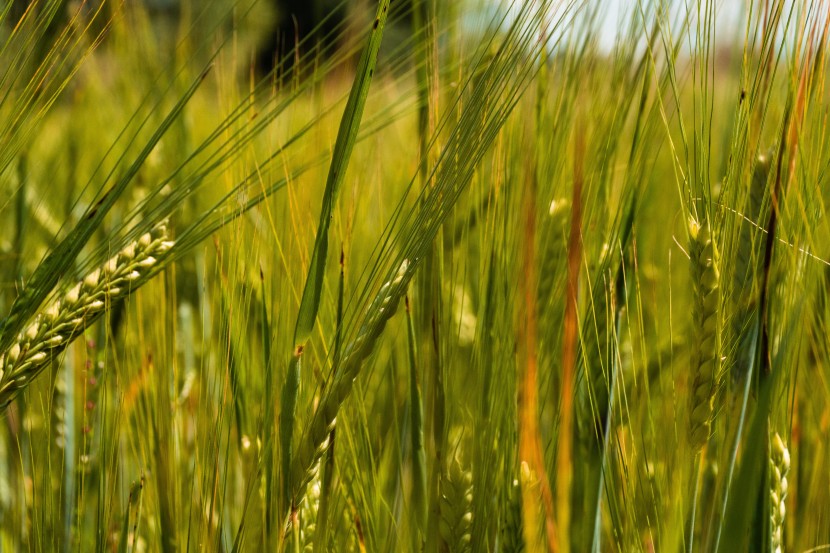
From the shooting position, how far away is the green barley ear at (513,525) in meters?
0.49

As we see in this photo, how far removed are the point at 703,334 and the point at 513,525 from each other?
0.17 metres

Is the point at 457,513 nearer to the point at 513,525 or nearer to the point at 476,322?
the point at 513,525

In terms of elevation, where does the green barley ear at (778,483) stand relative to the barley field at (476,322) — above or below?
below

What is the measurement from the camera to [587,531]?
1.77 ft

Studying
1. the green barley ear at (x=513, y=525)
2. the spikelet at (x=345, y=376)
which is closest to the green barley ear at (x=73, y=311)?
the spikelet at (x=345, y=376)

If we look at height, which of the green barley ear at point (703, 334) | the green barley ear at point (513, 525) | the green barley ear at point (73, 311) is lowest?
the green barley ear at point (513, 525)

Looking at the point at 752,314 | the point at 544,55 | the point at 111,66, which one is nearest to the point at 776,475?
the point at 752,314

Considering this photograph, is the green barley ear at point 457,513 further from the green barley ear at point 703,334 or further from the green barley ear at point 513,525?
the green barley ear at point 703,334

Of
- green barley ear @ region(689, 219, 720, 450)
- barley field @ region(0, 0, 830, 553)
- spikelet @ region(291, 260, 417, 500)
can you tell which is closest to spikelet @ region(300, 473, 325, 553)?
barley field @ region(0, 0, 830, 553)

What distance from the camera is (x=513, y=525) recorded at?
1.61ft

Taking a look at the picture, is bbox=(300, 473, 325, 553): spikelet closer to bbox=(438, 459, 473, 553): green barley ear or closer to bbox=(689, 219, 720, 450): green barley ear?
bbox=(438, 459, 473, 553): green barley ear

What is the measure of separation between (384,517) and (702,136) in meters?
0.37

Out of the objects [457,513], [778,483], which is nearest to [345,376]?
[457,513]

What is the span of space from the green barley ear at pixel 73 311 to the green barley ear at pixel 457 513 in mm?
227
